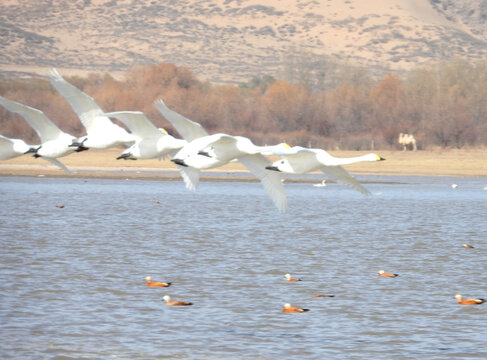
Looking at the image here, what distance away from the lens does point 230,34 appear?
6727 inches

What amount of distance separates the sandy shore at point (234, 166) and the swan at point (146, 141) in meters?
43.5

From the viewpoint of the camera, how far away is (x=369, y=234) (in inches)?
1411

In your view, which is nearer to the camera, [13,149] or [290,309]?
[13,149]

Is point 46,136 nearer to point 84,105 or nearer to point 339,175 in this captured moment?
point 84,105

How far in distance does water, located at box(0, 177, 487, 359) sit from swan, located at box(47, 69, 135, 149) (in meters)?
3.36

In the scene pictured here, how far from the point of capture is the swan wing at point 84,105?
1666cm

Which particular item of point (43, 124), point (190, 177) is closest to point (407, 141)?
point (190, 177)

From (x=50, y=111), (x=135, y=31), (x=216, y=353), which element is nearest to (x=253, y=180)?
(x=50, y=111)

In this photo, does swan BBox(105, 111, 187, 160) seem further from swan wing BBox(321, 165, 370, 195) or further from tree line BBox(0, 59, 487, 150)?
tree line BBox(0, 59, 487, 150)

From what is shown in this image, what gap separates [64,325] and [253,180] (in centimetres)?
4194

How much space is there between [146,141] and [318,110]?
2572 inches

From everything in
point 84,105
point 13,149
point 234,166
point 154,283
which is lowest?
point 154,283

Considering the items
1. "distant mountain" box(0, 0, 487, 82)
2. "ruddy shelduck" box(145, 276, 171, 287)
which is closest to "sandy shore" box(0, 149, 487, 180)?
"ruddy shelduck" box(145, 276, 171, 287)

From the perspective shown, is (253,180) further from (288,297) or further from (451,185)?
(288,297)
